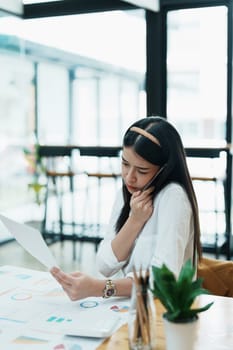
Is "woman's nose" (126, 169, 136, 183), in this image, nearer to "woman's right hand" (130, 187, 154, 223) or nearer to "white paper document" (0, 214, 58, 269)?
"woman's right hand" (130, 187, 154, 223)

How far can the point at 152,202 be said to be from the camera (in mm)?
1688

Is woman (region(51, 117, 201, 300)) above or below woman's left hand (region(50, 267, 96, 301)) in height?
above

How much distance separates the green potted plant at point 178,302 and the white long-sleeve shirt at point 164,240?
466 millimetres

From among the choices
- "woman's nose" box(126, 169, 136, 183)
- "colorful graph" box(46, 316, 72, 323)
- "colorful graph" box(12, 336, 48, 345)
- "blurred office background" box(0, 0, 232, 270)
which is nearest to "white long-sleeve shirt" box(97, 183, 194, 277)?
"woman's nose" box(126, 169, 136, 183)

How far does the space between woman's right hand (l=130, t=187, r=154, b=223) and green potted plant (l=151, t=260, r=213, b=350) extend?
64 centimetres

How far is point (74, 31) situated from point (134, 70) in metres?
0.82

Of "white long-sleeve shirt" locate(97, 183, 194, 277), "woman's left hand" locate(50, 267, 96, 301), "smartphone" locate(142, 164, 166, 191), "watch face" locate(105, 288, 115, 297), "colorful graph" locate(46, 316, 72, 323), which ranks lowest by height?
"colorful graph" locate(46, 316, 72, 323)

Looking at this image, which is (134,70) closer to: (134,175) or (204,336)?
(134,175)

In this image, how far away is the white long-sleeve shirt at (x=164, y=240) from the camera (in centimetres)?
153

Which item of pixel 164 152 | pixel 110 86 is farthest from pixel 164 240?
pixel 110 86

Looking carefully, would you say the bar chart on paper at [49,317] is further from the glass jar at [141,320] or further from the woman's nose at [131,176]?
the woman's nose at [131,176]

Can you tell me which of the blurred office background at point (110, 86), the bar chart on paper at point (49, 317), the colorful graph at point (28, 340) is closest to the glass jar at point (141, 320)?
the bar chart on paper at point (49, 317)

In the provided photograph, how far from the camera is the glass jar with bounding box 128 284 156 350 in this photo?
3.45 ft

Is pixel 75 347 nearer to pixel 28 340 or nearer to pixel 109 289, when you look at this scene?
pixel 28 340
